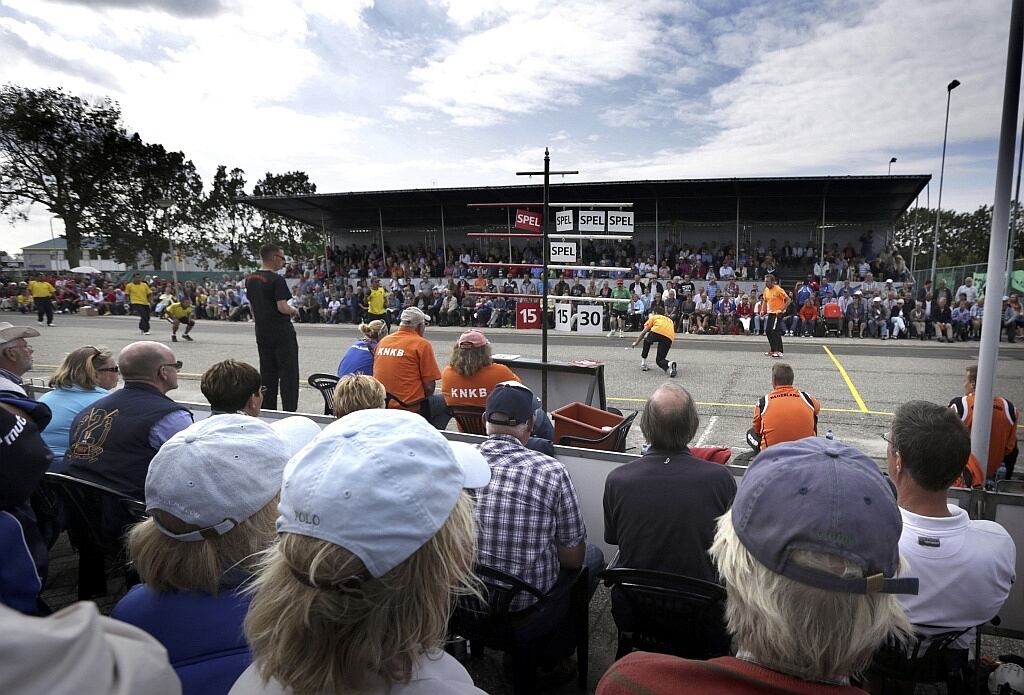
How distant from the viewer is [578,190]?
25.1 m

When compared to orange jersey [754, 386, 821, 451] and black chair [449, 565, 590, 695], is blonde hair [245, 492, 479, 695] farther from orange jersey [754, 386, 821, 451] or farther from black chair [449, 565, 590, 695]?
orange jersey [754, 386, 821, 451]

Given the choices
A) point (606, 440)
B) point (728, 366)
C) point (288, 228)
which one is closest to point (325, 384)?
point (606, 440)

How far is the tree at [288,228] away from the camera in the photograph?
6269cm

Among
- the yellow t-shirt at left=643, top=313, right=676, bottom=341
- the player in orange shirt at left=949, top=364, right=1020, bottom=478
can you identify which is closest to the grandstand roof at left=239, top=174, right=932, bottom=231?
the yellow t-shirt at left=643, top=313, right=676, bottom=341

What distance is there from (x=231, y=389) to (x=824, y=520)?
375cm

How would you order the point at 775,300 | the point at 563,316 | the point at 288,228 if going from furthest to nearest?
the point at 288,228
the point at 775,300
the point at 563,316

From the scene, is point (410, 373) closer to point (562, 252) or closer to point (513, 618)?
point (562, 252)

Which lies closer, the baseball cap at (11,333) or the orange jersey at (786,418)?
the baseball cap at (11,333)

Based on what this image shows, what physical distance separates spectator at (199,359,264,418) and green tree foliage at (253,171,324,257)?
60294mm

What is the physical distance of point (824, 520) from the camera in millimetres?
1125

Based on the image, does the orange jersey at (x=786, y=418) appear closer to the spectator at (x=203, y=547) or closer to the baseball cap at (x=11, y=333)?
the spectator at (x=203, y=547)

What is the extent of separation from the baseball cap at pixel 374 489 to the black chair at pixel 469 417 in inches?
156

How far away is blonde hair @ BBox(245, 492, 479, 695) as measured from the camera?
108cm

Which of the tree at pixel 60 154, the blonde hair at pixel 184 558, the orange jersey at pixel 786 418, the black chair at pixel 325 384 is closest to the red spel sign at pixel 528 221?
the black chair at pixel 325 384
